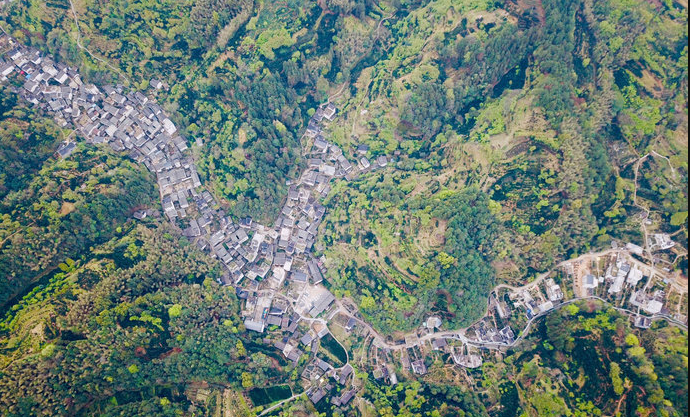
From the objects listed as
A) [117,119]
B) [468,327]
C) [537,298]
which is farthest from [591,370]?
[117,119]

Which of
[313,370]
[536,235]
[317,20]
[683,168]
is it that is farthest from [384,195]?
[683,168]

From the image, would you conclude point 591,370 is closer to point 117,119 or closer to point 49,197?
point 49,197

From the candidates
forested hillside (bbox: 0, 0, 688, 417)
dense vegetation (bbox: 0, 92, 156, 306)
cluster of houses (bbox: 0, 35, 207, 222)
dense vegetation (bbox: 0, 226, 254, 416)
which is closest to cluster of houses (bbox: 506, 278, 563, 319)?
forested hillside (bbox: 0, 0, 688, 417)

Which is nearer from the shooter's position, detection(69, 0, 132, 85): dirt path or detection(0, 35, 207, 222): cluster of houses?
detection(69, 0, 132, 85): dirt path

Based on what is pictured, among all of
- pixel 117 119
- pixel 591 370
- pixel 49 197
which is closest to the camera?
pixel 591 370

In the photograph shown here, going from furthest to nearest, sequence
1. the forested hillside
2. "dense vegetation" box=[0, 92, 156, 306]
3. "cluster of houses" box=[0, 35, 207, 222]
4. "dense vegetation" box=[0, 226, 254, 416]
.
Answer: "cluster of houses" box=[0, 35, 207, 222] → "dense vegetation" box=[0, 92, 156, 306] → the forested hillside → "dense vegetation" box=[0, 226, 254, 416]

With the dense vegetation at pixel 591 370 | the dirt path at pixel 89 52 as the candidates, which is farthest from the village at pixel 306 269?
the dirt path at pixel 89 52

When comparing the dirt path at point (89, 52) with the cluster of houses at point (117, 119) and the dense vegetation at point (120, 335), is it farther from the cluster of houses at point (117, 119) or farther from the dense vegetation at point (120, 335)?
the dense vegetation at point (120, 335)

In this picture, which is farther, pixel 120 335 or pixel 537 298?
pixel 537 298

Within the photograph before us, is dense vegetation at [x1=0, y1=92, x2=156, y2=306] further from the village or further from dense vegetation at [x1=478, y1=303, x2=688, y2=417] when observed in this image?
dense vegetation at [x1=478, y1=303, x2=688, y2=417]

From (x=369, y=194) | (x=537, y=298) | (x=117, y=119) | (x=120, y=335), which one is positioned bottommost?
(x=537, y=298)
